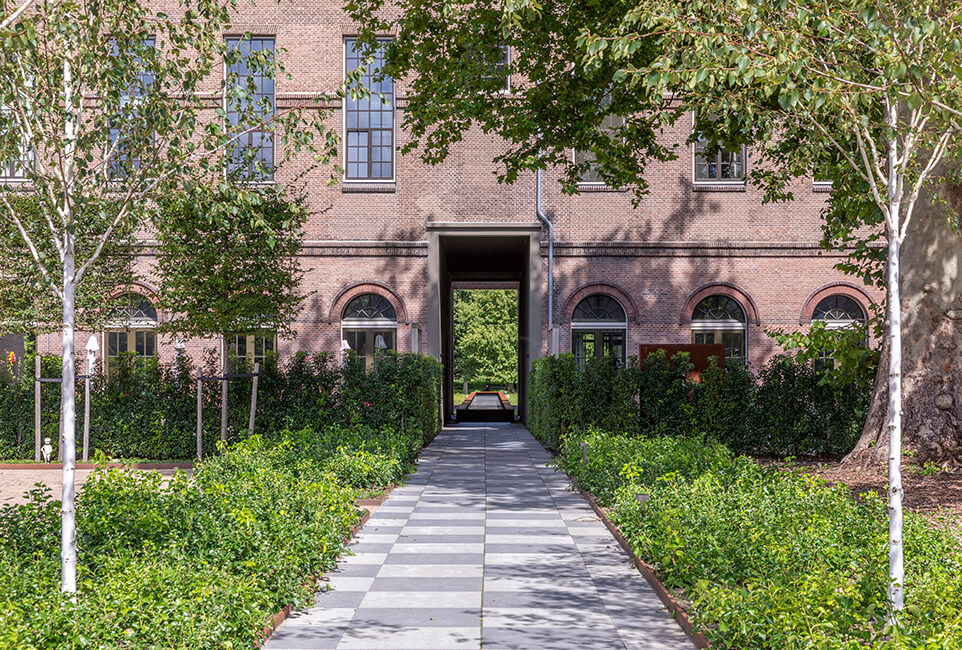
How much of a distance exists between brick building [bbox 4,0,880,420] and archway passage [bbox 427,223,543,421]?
0.06m

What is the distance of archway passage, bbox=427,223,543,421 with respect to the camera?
25609mm

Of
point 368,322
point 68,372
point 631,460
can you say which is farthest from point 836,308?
point 68,372

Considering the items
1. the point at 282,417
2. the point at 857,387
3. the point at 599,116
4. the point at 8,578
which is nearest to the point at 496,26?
the point at 599,116

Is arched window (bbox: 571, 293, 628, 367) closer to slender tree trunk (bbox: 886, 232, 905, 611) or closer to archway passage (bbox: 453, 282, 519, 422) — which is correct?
slender tree trunk (bbox: 886, 232, 905, 611)

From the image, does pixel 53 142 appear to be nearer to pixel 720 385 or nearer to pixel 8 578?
pixel 8 578

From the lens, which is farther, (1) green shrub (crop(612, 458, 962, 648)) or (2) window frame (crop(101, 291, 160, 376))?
(2) window frame (crop(101, 291, 160, 376))

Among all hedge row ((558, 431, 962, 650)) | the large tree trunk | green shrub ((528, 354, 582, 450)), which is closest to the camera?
hedge row ((558, 431, 962, 650))

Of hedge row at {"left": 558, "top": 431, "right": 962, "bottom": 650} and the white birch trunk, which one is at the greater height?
the white birch trunk

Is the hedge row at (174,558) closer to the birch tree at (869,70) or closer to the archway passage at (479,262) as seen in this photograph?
the birch tree at (869,70)

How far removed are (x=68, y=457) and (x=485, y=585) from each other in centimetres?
326

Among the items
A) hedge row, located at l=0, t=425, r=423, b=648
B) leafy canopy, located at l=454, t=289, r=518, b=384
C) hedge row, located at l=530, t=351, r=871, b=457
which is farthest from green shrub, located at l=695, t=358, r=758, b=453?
leafy canopy, located at l=454, t=289, r=518, b=384

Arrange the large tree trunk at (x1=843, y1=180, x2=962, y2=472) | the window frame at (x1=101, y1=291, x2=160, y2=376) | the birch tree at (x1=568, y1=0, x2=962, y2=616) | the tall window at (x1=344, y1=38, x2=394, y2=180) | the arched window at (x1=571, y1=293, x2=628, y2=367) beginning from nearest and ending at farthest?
the birch tree at (x1=568, y1=0, x2=962, y2=616) → the large tree trunk at (x1=843, y1=180, x2=962, y2=472) → the window frame at (x1=101, y1=291, x2=160, y2=376) → the arched window at (x1=571, y1=293, x2=628, y2=367) → the tall window at (x1=344, y1=38, x2=394, y2=180)

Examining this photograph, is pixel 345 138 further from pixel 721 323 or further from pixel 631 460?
pixel 631 460

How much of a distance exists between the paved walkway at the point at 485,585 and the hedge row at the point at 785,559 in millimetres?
405
